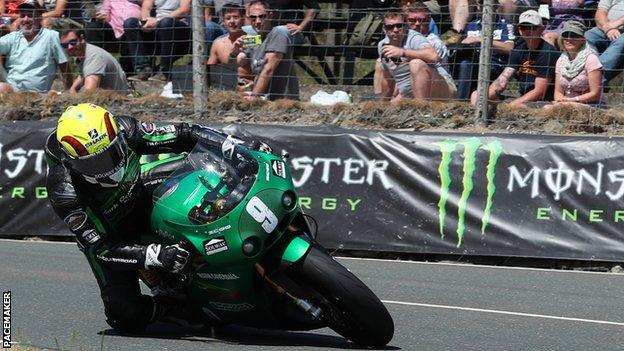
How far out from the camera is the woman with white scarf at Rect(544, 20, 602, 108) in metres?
10.3

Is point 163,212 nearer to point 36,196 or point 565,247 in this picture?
point 565,247

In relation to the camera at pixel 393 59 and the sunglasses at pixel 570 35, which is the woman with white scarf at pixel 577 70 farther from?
the camera at pixel 393 59

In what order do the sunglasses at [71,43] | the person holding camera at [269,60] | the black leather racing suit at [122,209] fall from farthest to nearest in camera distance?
the sunglasses at [71,43], the person holding camera at [269,60], the black leather racing suit at [122,209]

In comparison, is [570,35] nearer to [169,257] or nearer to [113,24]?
[113,24]

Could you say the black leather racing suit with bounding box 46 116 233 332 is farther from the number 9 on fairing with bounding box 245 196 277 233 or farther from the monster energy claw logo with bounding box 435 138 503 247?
the monster energy claw logo with bounding box 435 138 503 247

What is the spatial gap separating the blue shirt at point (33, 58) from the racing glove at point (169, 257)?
7165mm

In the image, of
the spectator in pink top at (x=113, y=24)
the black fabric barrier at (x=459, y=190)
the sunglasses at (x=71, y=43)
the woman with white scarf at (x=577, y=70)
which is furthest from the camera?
the spectator in pink top at (x=113, y=24)

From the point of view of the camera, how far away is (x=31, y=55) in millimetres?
12500

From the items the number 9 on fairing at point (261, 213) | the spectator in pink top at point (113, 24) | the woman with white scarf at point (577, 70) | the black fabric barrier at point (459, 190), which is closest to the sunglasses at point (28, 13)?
the spectator in pink top at point (113, 24)

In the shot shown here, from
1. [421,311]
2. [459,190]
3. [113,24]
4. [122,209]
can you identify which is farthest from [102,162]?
[113,24]

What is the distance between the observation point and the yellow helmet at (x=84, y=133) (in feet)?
19.2

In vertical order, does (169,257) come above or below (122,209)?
below

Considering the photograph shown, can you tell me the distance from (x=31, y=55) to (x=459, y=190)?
5.49 meters

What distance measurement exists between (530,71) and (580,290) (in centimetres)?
289
